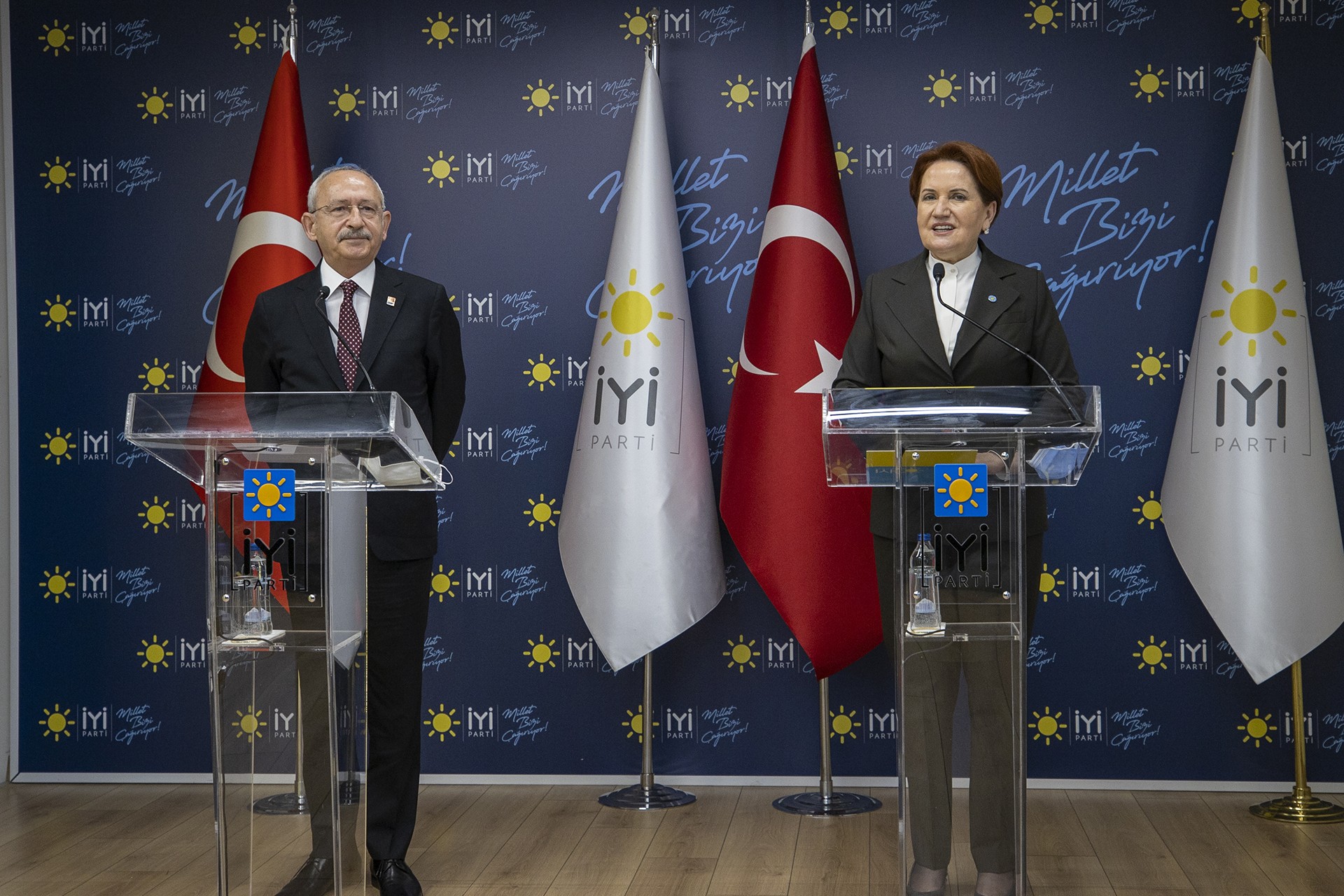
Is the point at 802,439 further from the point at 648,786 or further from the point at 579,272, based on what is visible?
the point at 648,786

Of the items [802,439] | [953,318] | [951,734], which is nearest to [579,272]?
[802,439]

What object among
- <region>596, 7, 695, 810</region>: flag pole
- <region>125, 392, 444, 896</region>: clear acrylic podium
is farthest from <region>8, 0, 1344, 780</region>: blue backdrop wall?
<region>125, 392, 444, 896</region>: clear acrylic podium

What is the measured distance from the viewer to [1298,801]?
393 cm

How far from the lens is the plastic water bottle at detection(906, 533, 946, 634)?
244 centimetres

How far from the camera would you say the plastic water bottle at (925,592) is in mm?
2443

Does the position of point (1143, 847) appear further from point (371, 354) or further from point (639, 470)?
point (371, 354)

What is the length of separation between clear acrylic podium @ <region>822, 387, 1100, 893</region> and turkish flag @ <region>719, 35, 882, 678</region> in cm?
143

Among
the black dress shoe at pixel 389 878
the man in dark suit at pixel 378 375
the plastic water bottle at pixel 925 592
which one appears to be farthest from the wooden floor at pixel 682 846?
the plastic water bottle at pixel 925 592

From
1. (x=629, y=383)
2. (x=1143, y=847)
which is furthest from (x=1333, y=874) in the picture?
(x=629, y=383)

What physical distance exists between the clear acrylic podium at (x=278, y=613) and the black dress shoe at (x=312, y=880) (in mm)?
13

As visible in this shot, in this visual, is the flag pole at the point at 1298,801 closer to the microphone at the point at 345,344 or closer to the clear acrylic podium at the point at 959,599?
the clear acrylic podium at the point at 959,599

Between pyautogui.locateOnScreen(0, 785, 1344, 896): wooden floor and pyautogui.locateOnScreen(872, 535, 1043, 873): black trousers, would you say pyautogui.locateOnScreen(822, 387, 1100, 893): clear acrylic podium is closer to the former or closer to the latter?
pyautogui.locateOnScreen(872, 535, 1043, 873): black trousers

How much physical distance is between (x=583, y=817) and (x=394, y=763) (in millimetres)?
1009

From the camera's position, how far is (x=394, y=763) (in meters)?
3.15
